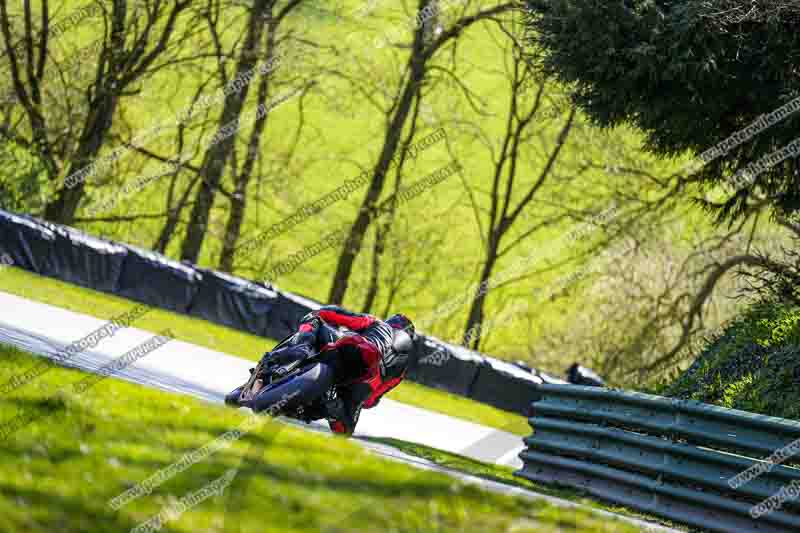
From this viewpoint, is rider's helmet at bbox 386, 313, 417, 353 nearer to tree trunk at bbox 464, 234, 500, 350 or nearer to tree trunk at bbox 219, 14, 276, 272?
tree trunk at bbox 219, 14, 276, 272

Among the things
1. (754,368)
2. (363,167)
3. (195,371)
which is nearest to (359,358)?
(195,371)

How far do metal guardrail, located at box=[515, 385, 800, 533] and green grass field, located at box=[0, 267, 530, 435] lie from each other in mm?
7404

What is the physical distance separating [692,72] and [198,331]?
926 centimetres

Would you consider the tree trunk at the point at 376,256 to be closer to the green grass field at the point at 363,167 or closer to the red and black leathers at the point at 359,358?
the green grass field at the point at 363,167

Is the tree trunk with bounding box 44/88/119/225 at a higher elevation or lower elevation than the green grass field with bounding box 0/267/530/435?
higher

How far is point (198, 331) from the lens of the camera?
18.2 meters

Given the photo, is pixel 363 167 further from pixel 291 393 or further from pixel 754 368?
pixel 291 393

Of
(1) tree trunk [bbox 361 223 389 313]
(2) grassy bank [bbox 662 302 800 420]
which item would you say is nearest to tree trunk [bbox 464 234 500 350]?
(1) tree trunk [bbox 361 223 389 313]

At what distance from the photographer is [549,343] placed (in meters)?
36.4

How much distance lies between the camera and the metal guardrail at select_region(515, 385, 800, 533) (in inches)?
343

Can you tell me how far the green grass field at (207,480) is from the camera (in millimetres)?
4559

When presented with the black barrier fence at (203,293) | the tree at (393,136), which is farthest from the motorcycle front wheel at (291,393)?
the tree at (393,136)

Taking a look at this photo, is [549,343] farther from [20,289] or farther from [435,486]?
[435,486]

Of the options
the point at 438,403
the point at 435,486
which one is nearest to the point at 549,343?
the point at 438,403
